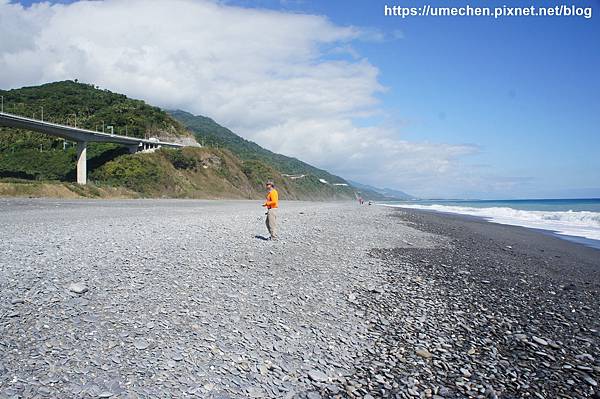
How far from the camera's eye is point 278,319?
6543 mm

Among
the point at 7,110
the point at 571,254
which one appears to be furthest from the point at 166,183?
the point at 571,254

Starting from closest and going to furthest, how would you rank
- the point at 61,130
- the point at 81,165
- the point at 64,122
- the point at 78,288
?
the point at 78,288 → the point at 61,130 → the point at 81,165 → the point at 64,122

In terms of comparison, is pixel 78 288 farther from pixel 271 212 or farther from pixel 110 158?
pixel 110 158

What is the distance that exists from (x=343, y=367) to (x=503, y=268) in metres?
8.81

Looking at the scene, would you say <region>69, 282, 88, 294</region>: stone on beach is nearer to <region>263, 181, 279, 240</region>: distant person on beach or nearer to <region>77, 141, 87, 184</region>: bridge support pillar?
<region>263, 181, 279, 240</region>: distant person on beach

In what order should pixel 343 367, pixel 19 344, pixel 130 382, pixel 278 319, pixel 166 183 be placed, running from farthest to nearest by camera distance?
1. pixel 166 183
2. pixel 278 319
3. pixel 343 367
4. pixel 19 344
5. pixel 130 382

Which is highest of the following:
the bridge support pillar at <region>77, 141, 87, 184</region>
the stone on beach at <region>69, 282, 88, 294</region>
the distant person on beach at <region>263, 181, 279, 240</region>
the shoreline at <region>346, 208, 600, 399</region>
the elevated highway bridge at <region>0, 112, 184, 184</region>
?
the elevated highway bridge at <region>0, 112, 184, 184</region>

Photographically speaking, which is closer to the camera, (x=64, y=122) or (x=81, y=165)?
(x=81, y=165)

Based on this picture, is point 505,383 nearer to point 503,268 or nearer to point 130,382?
point 130,382

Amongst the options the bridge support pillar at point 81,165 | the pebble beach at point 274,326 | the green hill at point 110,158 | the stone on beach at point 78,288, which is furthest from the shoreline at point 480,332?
the bridge support pillar at point 81,165

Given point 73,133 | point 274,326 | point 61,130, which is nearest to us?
point 274,326

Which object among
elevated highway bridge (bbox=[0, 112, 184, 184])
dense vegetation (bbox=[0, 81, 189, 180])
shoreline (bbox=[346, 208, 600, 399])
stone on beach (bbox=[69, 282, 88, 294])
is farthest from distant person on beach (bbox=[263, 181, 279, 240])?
dense vegetation (bbox=[0, 81, 189, 180])

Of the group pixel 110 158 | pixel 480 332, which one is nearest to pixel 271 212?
pixel 480 332

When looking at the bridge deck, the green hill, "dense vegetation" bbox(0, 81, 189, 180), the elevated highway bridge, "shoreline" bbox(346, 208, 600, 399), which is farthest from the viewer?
"dense vegetation" bbox(0, 81, 189, 180)
